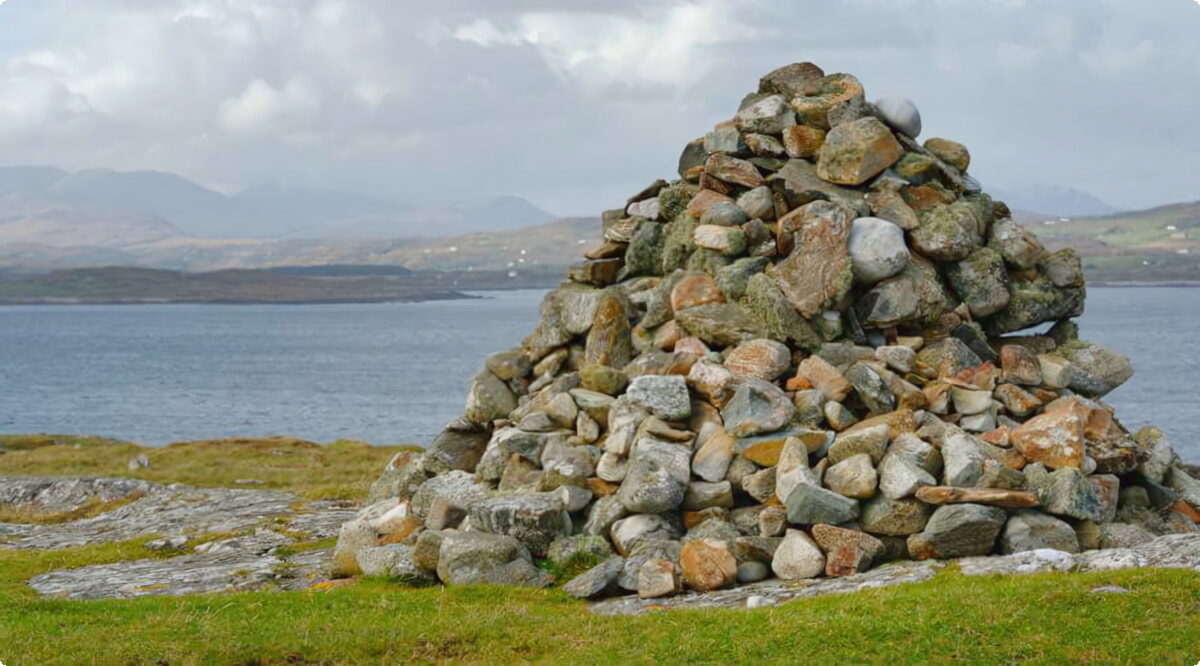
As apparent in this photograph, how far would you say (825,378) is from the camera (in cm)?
2364

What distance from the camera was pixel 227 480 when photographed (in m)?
52.2

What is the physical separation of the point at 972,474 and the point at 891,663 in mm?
7038

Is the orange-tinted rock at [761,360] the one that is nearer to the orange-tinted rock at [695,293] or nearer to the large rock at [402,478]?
the orange-tinted rock at [695,293]

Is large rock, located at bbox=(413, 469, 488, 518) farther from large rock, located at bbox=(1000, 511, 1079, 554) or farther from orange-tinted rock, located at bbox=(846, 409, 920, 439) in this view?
large rock, located at bbox=(1000, 511, 1079, 554)

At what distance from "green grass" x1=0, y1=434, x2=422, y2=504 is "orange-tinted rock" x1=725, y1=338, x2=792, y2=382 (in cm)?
2298

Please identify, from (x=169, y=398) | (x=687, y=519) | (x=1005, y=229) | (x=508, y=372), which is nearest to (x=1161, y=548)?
(x=687, y=519)

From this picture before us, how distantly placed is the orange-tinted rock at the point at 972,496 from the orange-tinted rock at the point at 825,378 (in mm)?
3322

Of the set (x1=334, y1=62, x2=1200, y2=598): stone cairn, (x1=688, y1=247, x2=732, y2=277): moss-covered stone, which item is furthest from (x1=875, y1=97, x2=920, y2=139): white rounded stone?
(x1=688, y1=247, x2=732, y2=277): moss-covered stone

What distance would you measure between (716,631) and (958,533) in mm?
5862

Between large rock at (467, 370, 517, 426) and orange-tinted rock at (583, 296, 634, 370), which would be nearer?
orange-tinted rock at (583, 296, 634, 370)

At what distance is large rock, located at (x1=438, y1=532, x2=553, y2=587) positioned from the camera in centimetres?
2067

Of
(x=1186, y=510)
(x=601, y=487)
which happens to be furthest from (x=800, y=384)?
(x=1186, y=510)

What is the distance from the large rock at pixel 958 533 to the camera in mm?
20172

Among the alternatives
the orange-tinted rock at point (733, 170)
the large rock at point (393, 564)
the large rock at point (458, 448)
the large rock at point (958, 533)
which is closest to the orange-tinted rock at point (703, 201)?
the orange-tinted rock at point (733, 170)
